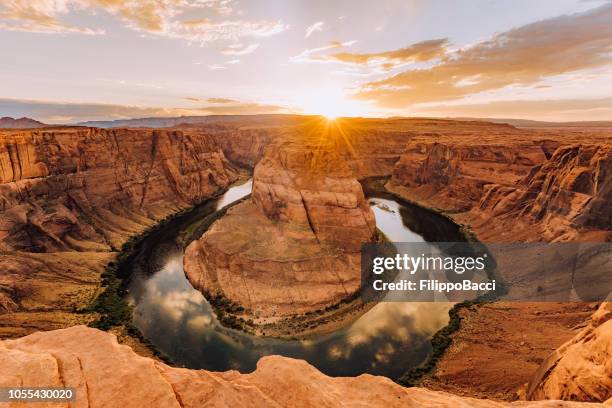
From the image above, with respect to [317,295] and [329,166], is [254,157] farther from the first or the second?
[317,295]

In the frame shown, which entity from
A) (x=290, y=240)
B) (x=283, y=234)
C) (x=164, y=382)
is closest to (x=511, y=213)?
(x=290, y=240)

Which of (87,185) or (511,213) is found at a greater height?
(87,185)

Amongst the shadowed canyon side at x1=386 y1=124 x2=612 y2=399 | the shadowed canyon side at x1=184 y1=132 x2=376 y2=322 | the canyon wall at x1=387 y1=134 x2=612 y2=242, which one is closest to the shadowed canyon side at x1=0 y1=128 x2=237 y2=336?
the shadowed canyon side at x1=184 y1=132 x2=376 y2=322

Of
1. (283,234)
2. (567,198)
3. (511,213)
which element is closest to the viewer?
(283,234)

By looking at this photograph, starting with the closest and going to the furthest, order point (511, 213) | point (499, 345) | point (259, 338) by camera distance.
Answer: point (499, 345) < point (259, 338) < point (511, 213)

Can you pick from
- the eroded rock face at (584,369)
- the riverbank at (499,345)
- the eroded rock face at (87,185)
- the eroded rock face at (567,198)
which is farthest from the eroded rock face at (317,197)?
the eroded rock face at (87,185)

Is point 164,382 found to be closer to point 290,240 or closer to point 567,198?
point 290,240

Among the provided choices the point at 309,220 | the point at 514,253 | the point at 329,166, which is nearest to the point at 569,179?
the point at 514,253
